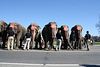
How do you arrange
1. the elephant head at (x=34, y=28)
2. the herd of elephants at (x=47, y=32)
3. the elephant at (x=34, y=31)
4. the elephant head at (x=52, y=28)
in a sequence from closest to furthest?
1. the elephant head at (x=52, y=28)
2. the herd of elephants at (x=47, y=32)
3. the elephant at (x=34, y=31)
4. the elephant head at (x=34, y=28)

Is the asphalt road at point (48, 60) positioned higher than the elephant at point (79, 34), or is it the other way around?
the elephant at point (79, 34)

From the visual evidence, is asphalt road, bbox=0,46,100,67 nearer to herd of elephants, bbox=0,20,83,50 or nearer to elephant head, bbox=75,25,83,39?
herd of elephants, bbox=0,20,83,50

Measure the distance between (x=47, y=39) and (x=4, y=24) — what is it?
16.8 ft

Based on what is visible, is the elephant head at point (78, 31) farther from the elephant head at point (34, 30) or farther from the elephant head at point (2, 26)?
the elephant head at point (2, 26)

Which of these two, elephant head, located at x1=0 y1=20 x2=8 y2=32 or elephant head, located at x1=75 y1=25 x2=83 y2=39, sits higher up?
elephant head, located at x1=0 y1=20 x2=8 y2=32

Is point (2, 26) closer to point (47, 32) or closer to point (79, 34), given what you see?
point (47, 32)

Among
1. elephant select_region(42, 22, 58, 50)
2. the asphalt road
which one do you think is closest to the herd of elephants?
elephant select_region(42, 22, 58, 50)

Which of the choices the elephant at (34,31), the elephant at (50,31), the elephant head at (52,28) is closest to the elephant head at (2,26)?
the elephant at (34,31)

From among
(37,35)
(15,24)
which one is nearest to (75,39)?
(37,35)

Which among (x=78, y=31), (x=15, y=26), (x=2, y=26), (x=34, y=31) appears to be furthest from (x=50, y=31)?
(x=2, y=26)

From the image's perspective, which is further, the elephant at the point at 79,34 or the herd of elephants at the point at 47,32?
the elephant at the point at 79,34

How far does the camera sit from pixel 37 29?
45.4 ft

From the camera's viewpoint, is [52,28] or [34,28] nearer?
[52,28]

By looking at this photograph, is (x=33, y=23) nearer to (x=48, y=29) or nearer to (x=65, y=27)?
(x=48, y=29)
